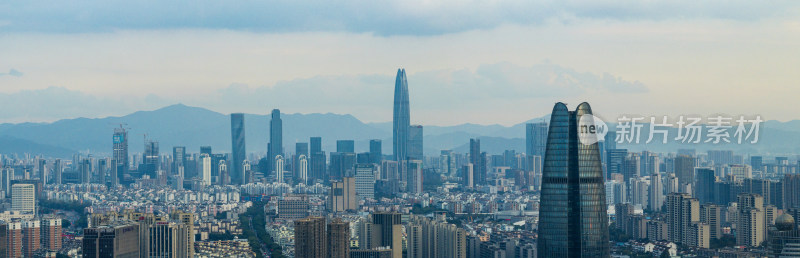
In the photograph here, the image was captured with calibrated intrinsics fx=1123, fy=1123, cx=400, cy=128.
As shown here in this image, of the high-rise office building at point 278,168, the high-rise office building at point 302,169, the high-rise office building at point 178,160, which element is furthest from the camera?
the high-rise office building at point 178,160

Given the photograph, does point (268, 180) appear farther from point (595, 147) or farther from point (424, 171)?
point (595, 147)

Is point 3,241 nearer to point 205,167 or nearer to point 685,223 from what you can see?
point 685,223

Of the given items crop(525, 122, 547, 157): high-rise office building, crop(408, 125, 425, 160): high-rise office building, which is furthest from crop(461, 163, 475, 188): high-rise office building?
crop(408, 125, 425, 160): high-rise office building

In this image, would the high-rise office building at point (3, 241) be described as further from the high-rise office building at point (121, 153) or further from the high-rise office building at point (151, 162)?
the high-rise office building at point (151, 162)

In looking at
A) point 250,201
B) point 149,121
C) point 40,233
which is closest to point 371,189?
point 250,201

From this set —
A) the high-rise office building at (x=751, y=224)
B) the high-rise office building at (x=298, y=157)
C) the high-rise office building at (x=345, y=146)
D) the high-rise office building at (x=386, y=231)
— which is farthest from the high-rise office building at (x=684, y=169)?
the high-rise office building at (x=345, y=146)

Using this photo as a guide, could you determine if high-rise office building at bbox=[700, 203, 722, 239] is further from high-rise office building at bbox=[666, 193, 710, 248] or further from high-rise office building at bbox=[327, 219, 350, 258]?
high-rise office building at bbox=[327, 219, 350, 258]
